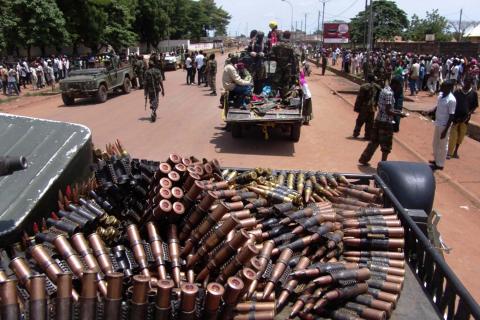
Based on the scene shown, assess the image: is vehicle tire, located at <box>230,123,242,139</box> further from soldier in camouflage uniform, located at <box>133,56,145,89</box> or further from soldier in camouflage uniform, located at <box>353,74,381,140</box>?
soldier in camouflage uniform, located at <box>133,56,145,89</box>

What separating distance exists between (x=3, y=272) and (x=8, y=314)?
524 millimetres

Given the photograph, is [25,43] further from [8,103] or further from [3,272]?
[3,272]

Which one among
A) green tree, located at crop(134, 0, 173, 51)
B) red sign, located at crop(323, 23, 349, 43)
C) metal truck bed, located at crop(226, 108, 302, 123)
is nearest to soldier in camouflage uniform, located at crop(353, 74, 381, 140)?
metal truck bed, located at crop(226, 108, 302, 123)

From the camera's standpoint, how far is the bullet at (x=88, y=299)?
2.41 meters

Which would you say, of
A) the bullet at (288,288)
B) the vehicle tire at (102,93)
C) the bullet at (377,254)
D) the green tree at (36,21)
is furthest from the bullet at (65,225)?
the green tree at (36,21)

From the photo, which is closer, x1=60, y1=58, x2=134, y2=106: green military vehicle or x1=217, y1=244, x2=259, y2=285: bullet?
x1=217, y1=244, x2=259, y2=285: bullet

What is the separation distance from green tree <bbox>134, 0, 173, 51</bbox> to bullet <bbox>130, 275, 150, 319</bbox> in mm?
49139

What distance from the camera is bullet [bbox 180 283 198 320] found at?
8.00 ft

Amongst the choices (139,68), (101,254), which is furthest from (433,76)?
(101,254)

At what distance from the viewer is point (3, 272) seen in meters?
2.72

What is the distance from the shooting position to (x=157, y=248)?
3145 millimetres

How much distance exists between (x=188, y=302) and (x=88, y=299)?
548 mm

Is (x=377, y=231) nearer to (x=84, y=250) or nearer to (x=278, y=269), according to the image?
(x=278, y=269)

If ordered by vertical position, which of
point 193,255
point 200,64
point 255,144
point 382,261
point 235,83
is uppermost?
point 200,64
